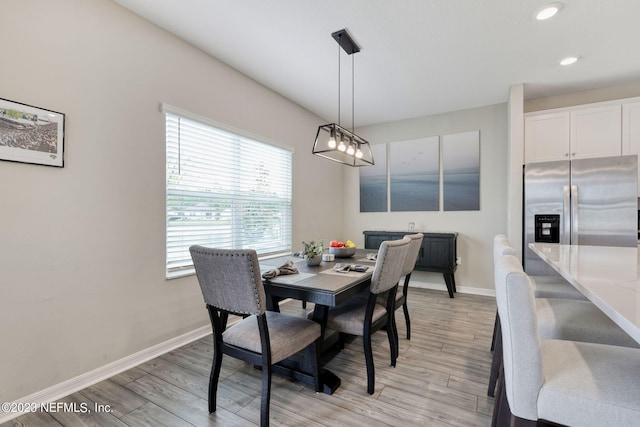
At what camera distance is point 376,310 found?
211 cm

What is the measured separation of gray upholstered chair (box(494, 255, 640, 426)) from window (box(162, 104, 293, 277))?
254 cm

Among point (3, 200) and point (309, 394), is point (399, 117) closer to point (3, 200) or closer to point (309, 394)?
point (309, 394)

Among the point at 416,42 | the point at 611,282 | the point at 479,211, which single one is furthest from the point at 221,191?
the point at 479,211

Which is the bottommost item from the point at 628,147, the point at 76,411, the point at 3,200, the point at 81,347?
the point at 76,411

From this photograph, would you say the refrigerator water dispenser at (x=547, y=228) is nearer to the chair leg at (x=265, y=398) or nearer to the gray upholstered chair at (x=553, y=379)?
the gray upholstered chair at (x=553, y=379)

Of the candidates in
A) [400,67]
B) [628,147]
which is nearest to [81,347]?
[400,67]

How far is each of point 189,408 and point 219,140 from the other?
235 centimetres

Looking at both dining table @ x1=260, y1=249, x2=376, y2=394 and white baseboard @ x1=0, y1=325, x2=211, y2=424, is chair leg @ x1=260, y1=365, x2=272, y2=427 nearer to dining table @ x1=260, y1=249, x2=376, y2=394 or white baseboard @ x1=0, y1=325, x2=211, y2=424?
dining table @ x1=260, y1=249, x2=376, y2=394

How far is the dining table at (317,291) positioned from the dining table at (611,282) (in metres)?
1.04

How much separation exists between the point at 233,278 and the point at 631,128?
4499 mm

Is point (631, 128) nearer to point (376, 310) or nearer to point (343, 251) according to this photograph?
point (343, 251)

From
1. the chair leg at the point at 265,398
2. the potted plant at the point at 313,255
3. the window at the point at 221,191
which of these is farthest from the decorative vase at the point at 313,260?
the window at the point at 221,191

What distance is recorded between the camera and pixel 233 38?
2602 mm

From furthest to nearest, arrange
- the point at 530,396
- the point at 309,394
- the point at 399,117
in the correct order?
the point at 399,117 < the point at 309,394 < the point at 530,396
